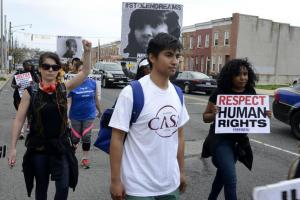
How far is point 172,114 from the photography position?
3018 millimetres

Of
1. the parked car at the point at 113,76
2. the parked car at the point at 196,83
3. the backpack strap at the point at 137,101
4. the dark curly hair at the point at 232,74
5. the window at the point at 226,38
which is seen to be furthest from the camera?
the window at the point at 226,38

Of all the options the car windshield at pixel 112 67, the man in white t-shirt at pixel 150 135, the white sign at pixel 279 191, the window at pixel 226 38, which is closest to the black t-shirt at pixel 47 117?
the man in white t-shirt at pixel 150 135

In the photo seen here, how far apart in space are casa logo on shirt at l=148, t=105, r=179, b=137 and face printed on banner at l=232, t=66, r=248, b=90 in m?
1.76

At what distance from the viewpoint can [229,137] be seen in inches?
184

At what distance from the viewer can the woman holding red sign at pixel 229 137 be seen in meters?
4.52

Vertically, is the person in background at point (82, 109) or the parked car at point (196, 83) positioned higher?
the person in background at point (82, 109)

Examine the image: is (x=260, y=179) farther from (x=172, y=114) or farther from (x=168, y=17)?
(x=168, y=17)

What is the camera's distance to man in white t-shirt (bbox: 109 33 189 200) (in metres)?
2.94

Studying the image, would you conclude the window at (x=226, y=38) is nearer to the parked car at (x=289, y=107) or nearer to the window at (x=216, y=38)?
the window at (x=216, y=38)

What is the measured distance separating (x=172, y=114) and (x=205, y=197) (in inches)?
113

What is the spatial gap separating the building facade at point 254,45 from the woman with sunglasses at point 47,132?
44697 mm

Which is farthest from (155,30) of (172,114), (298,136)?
(172,114)

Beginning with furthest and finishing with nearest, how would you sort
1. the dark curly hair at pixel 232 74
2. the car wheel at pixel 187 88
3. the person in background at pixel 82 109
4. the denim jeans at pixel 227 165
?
the car wheel at pixel 187 88 < the person in background at pixel 82 109 < the dark curly hair at pixel 232 74 < the denim jeans at pixel 227 165

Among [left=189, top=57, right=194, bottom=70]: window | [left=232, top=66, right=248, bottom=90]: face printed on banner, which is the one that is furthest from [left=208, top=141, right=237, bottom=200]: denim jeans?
[left=189, top=57, right=194, bottom=70]: window
